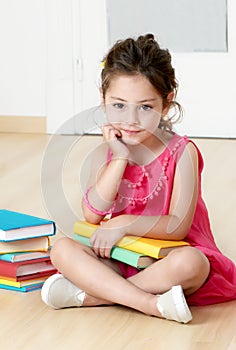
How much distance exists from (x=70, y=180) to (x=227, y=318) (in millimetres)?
1196

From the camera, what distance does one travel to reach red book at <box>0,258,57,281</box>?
182 centimetres

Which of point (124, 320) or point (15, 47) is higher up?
point (15, 47)

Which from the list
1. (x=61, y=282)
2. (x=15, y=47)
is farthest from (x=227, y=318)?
(x=15, y=47)

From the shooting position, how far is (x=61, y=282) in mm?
1728

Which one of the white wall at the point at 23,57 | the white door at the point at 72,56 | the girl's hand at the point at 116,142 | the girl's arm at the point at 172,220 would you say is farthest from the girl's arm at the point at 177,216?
the white wall at the point at 23,57

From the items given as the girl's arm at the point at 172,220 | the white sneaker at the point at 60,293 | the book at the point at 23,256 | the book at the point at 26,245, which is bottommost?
the white sneaker at the point at 60,293

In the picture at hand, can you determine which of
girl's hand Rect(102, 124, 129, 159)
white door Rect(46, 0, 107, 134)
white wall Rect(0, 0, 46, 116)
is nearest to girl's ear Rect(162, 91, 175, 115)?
girl's hand Rect(102, 124, 129, 159)

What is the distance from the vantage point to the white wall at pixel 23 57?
3.47 m

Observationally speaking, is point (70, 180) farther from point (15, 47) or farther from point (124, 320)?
point (124, 320)

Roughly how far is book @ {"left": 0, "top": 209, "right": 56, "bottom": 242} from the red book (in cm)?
6

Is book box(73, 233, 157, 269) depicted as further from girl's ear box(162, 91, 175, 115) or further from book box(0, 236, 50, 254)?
girl's ear box(162, 91, 175, 115)

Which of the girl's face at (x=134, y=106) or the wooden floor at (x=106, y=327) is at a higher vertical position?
the girl's face at (x=134, y=106)

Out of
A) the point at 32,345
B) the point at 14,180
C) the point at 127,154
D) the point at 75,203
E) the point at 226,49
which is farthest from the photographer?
the point at 226,49

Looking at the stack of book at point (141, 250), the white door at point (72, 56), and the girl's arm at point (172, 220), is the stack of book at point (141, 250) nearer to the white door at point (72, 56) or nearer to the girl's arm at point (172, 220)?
the girl's arm at point (172, 220)
